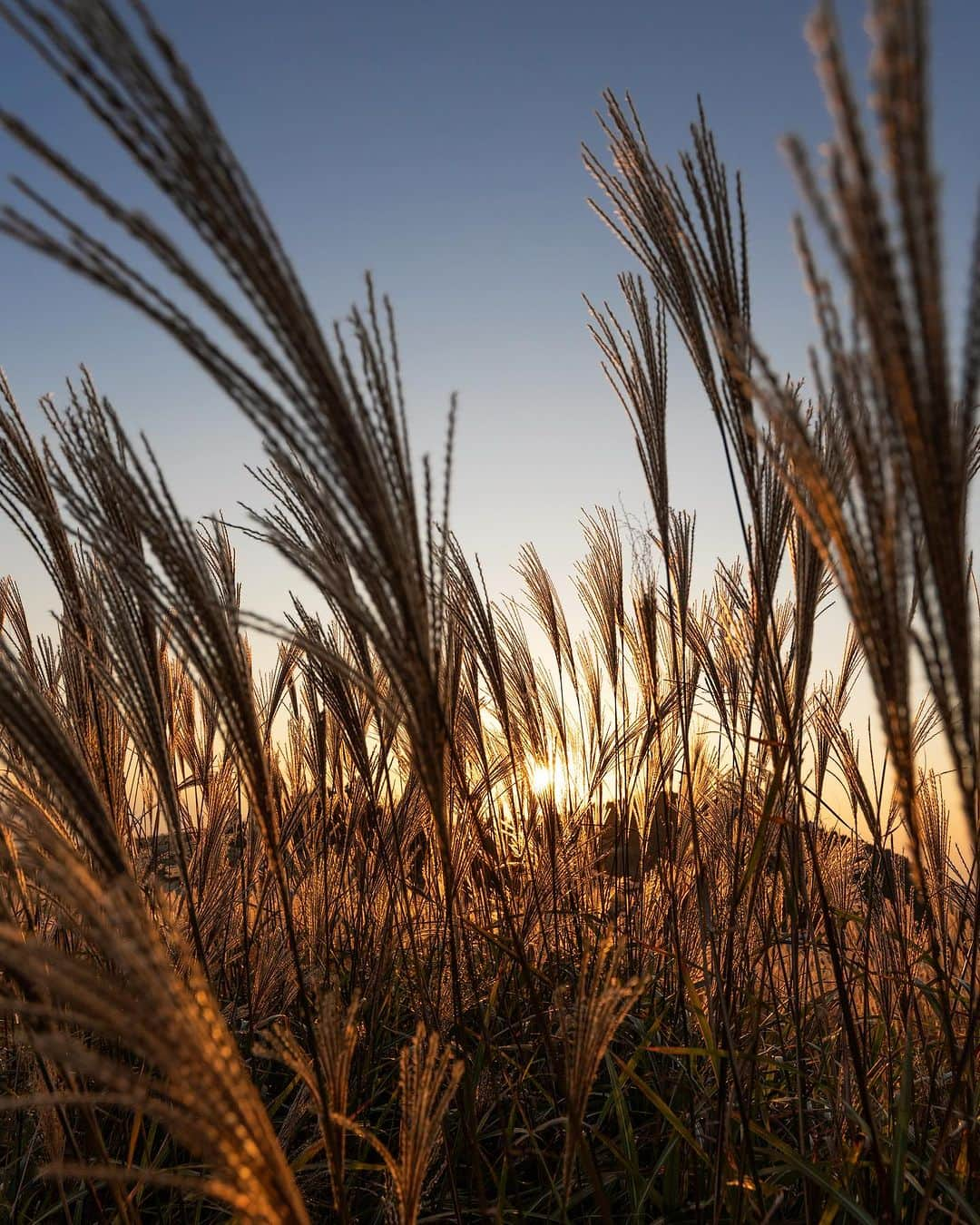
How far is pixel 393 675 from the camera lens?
3.08 ft

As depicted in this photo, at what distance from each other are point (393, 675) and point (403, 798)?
221 centimetres

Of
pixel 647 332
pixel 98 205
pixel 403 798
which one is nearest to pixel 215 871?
pixel 403 798

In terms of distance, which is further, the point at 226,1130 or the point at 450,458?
the point at 450,458

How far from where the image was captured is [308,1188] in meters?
2.13

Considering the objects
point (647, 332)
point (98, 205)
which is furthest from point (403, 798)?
point (98, 205)

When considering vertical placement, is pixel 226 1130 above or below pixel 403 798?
below

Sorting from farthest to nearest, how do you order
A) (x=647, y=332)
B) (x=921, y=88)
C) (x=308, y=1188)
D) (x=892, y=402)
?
1. (x=308, y=1188)
2. (x=647, y=332)
3. (x=892, y=402)
4. (x=921, y=88)

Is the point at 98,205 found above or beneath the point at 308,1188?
above

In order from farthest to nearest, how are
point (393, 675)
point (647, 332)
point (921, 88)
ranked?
1. point (647, 332)
2. point (393, 675)
3. point (921, 88)

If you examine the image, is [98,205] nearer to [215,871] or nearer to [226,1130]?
[226,1130]

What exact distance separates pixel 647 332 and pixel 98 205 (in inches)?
55.7

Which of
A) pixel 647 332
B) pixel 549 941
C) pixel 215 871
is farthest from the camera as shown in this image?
pixel 549 941

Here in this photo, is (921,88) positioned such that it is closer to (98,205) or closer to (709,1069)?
(98,205)

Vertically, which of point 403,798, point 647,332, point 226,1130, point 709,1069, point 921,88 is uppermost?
point 647,332
